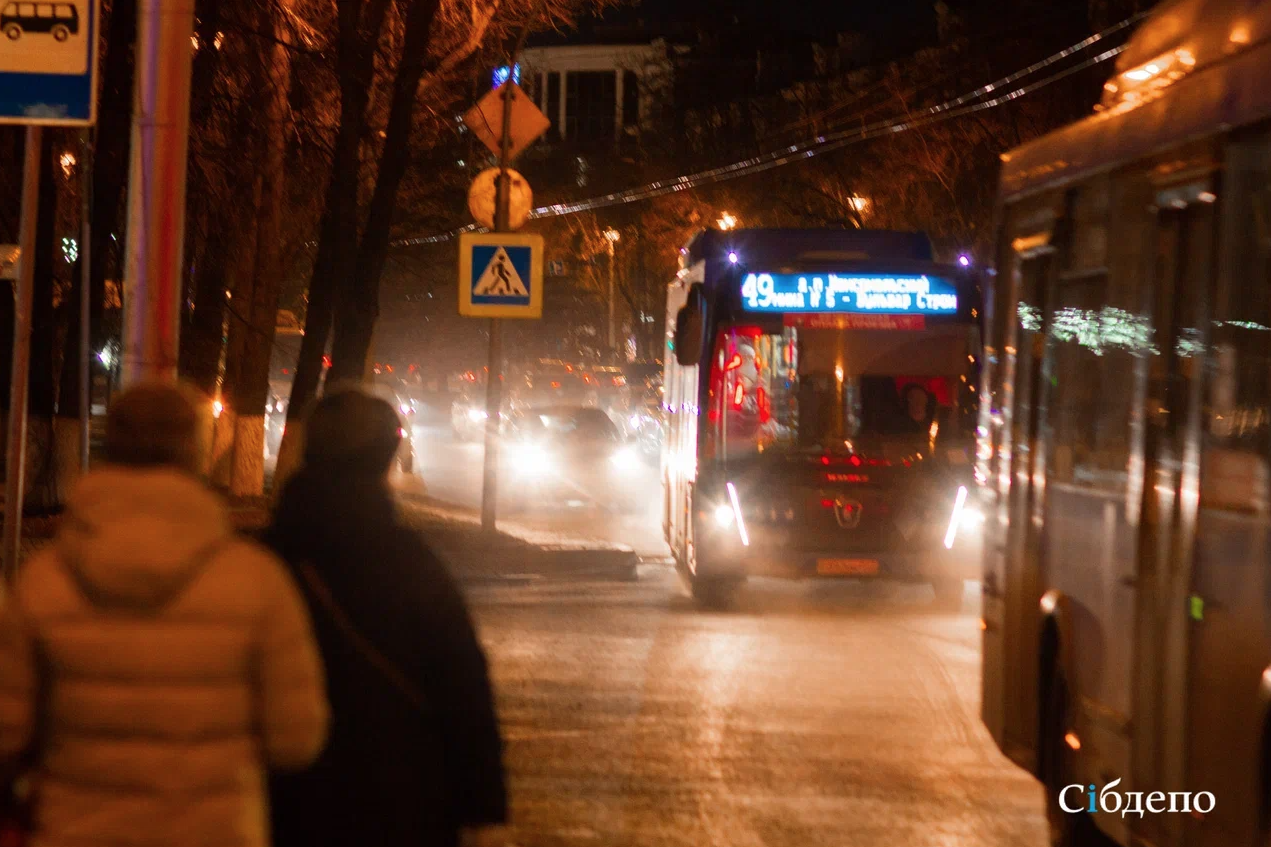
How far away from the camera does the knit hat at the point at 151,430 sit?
3.29m

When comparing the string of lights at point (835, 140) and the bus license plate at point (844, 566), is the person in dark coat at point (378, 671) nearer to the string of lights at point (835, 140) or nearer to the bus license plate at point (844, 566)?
the bus license plate at point (844, 566)

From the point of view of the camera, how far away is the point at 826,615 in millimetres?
14672

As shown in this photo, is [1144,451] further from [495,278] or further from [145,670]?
[495,278]

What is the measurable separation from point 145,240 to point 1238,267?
14.8 ft

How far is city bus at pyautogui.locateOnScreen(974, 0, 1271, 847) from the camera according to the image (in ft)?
15.8

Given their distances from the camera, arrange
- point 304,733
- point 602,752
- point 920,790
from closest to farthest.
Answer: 1. point 304,733
2. point 920,790
3. point 602,752

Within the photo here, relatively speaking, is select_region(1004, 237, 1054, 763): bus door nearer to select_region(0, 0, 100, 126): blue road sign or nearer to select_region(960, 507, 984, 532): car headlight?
select_region(0, 0, 100, 126): blue road sign

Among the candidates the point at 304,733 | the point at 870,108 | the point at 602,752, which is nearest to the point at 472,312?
the point at 602,752

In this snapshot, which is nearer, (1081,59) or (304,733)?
(304,733)

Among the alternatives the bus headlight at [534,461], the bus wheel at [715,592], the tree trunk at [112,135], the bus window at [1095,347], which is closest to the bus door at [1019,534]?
the bus window at [1095,347]

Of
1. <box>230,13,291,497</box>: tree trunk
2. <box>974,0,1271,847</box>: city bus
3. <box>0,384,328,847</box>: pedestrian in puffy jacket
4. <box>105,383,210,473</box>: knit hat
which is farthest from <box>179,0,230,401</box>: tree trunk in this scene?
<box>0,384,328,847</box>: pedestrian in puffy jacket

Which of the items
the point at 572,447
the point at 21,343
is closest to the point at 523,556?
the point at 21,343

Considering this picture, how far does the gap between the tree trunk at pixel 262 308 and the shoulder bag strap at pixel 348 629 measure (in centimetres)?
1916

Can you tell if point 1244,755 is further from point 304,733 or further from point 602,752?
point 602,752
